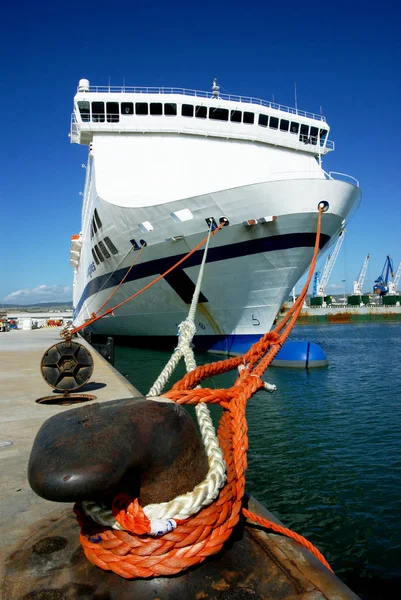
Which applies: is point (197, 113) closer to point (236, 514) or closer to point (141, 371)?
point (141, 371)

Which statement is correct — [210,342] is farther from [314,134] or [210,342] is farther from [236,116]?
[314,134]

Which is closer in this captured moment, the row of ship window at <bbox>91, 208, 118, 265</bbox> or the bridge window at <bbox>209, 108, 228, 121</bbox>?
the row of ship window at <bbox>91, 208, 118, 265</bbox>

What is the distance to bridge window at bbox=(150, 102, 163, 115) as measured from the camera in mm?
19312

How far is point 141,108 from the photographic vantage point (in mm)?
19453

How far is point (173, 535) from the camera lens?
2.20 m

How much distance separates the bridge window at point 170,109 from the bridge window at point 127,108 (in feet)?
5.14

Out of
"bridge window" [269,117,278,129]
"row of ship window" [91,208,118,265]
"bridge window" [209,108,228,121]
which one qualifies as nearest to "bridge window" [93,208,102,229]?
"row of ship window" [91,208,118,265]

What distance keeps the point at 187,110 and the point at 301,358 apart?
1237 cm

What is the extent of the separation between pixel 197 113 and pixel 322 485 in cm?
1769

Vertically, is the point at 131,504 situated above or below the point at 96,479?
below

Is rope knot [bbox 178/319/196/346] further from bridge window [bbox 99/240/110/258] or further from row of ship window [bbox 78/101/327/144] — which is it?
row of ship window [bbox 78/101/327/144]

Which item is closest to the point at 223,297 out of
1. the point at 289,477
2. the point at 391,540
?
the point at 289,477

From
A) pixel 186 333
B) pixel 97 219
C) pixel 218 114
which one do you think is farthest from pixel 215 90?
pixel 186 333

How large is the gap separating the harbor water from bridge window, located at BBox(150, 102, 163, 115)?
12.5 metres
